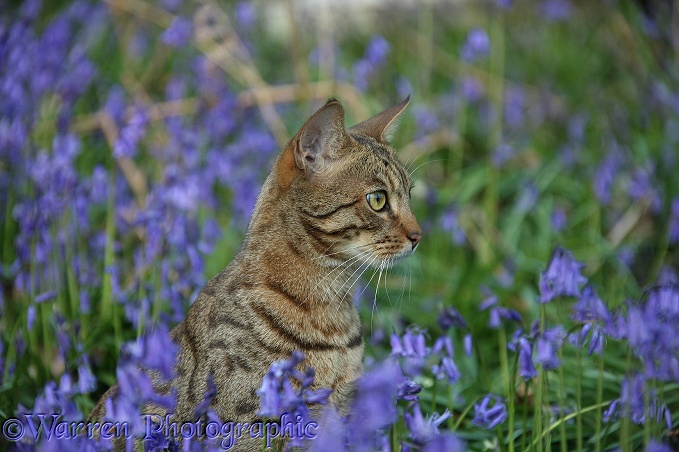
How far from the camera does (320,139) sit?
3191 mm

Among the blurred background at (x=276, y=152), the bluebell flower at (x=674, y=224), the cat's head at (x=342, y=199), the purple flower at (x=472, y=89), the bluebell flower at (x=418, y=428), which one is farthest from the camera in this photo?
the purple flower at (x=472, y=89)

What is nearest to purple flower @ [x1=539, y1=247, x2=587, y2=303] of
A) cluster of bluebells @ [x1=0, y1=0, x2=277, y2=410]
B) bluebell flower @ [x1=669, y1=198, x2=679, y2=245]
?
cluster of bluebells @ [x1=0, y1=0, x2=277, y2=410]

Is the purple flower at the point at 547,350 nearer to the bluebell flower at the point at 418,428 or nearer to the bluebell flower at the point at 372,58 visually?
the bluebell flower at the point at 418,428

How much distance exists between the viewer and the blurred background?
13.2 ft

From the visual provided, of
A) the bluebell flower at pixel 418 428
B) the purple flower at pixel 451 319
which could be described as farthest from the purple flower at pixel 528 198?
the bluebell flower at pixel 418 428

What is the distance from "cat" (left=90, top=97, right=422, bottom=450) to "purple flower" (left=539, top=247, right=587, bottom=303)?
2.12 ft

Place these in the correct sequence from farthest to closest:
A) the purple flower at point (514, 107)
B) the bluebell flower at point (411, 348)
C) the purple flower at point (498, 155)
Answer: the purple flower at point (514, 107) → the purple flower at point (498, 155) → the bluebell flower at point (411, 348)

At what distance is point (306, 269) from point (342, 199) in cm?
31

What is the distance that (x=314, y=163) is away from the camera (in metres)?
3.24

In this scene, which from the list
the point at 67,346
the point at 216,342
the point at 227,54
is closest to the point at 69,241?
the point at 67,346

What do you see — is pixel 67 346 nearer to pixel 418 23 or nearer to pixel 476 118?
pixel 476 118

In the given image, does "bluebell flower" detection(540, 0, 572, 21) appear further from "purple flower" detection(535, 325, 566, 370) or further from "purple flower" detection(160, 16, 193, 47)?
"purple flower" detection(535, 325, 566, 370)

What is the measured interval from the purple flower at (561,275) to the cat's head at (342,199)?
0.64 metres

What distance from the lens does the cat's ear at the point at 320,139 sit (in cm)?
308
